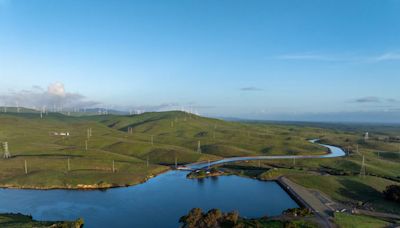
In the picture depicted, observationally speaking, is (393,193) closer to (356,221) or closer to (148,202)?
(356,221)

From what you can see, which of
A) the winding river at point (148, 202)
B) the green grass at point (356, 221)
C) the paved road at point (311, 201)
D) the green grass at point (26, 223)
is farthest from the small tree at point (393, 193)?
the green grass at point (26, 223)

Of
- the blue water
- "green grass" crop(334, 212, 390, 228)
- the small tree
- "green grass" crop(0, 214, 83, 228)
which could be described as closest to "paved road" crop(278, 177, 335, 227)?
"green grass" crop(334, 212, 390, 228)

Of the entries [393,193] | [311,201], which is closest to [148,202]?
[311,201]

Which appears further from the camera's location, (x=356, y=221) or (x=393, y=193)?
(x=393, y=193)

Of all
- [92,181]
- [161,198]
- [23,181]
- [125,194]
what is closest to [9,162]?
[23,181]

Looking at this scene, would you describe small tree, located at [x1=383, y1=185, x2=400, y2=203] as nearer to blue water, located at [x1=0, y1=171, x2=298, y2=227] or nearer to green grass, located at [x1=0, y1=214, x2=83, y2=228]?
blue water, located at [x1=0, y1=171, x2=298, y2=227]

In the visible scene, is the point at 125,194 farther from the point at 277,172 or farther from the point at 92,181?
the point at 277,172

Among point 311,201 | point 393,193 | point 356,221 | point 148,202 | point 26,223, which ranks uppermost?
point 393,193
